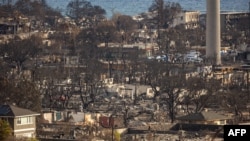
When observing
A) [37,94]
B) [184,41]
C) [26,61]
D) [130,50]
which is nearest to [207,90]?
[37,94]

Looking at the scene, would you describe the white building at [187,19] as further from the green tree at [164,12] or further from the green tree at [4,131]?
the green tree at [4,131]

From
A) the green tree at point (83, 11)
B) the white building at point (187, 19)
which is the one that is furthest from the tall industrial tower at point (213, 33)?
the green tree at point (83, 11)

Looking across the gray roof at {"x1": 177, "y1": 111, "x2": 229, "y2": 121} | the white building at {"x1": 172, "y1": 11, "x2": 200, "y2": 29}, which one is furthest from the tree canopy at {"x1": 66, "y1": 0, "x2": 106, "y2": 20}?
the gray roof at {"x1": 177, "y1": 111, "x2": 229, "y2": 121}

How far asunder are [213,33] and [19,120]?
1435 centimetres

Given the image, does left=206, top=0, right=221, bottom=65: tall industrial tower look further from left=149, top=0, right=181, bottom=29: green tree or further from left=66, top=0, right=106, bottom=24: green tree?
left=66, top=0, right=106, bottom=24: green tree

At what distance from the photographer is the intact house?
454 inches

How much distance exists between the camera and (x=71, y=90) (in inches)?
703

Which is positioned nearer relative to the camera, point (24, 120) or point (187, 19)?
point (24, 120)

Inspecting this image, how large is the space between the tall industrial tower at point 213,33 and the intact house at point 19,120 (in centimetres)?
1254

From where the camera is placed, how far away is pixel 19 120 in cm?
1163

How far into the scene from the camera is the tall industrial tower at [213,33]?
24844 millimetres

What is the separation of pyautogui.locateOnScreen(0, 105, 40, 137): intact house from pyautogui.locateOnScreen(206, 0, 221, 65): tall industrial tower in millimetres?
12541

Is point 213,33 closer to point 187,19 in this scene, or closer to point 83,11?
point 187,19

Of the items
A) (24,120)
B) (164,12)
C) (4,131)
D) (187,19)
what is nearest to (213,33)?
(187,19)
